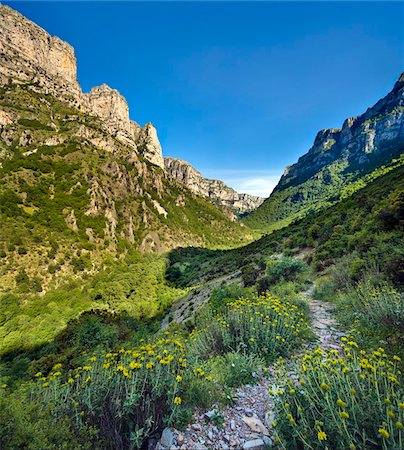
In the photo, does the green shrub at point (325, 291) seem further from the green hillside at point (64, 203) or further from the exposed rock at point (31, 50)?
the exposed rock at point (31, 50)

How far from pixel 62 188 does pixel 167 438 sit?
55.6m

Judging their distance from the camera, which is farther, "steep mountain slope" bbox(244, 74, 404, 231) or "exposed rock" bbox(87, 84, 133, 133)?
"exposed rock" bbox(87, 84, 133, 133)

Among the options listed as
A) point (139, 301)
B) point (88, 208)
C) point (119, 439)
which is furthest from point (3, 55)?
point (119, 439)

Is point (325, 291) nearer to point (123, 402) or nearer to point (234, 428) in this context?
point (234, 428)

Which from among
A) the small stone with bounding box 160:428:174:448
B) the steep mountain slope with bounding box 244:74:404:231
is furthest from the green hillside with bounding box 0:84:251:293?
the steep mountain slope with bounding box 244:74:404:231

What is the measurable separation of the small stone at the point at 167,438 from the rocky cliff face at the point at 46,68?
9982 centimetres

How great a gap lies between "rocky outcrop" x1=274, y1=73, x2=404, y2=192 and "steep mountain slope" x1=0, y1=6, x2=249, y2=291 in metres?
86.7

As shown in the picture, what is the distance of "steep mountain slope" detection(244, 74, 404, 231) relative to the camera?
364 ft

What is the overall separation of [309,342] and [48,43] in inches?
5935

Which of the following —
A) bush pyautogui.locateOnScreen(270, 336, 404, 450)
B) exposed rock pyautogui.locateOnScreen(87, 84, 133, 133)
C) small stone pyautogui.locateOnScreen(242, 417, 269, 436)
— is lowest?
small stone pyautogui.locateOnScreen(242, 417, 269, 436)

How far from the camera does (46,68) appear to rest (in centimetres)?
9650

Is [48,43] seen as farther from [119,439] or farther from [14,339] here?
[119,439]

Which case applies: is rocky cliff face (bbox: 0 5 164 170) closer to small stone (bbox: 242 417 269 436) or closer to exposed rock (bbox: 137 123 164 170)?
exposed rock (bbox: 137 123 164 170)

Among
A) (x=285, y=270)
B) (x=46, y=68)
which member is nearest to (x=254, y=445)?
(x=285, y=270)
